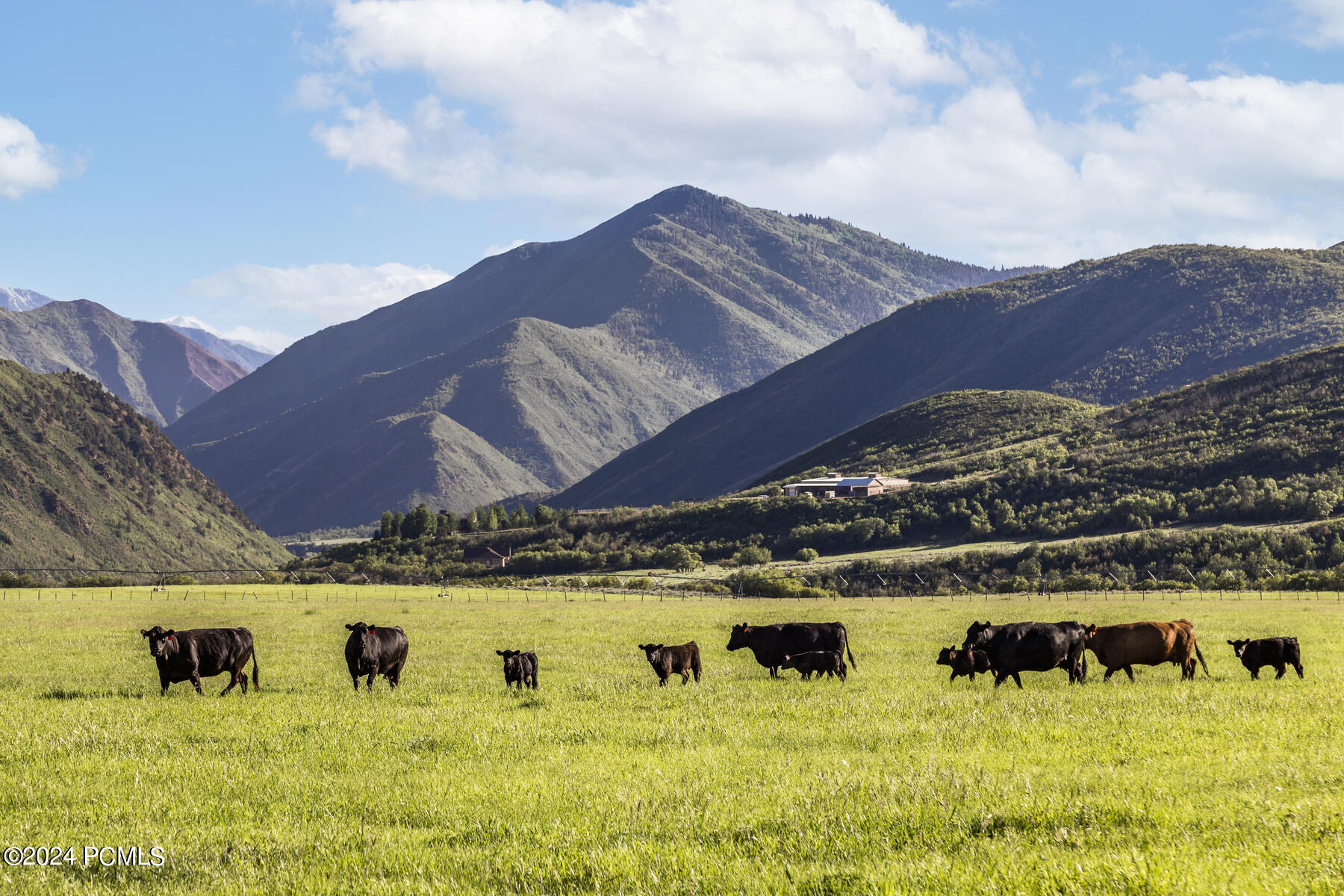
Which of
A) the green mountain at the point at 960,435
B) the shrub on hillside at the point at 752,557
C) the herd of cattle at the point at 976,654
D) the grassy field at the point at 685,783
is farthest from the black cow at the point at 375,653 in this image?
the green mountain at the point at 960,435

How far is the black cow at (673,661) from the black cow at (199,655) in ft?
27.5

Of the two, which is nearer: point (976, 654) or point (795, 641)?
point (976, 654)

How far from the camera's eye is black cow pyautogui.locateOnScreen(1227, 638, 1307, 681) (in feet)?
67.5

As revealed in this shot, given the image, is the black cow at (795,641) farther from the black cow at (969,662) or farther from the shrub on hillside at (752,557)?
the shrub on hillside at (752,557)

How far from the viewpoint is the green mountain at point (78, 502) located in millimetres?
157625

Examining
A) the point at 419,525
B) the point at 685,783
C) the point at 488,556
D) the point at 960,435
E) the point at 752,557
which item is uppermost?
the point at 960,435

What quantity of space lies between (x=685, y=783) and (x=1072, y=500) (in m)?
110

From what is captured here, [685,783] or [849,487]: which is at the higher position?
[849,487]

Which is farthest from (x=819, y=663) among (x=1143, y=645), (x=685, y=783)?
(x=685, y=783)

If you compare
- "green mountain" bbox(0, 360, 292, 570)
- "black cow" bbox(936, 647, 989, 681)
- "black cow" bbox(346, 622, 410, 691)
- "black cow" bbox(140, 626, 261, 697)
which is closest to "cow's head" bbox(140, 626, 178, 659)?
"black cow" bbox(140, 626, 261, 697)

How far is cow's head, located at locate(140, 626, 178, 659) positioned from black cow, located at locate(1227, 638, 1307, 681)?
2248 cm

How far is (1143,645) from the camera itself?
20.6 meters

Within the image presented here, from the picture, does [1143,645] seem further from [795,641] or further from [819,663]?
[795,641]

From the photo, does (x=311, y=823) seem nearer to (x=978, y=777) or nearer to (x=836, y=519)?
(x=978, y=777)
